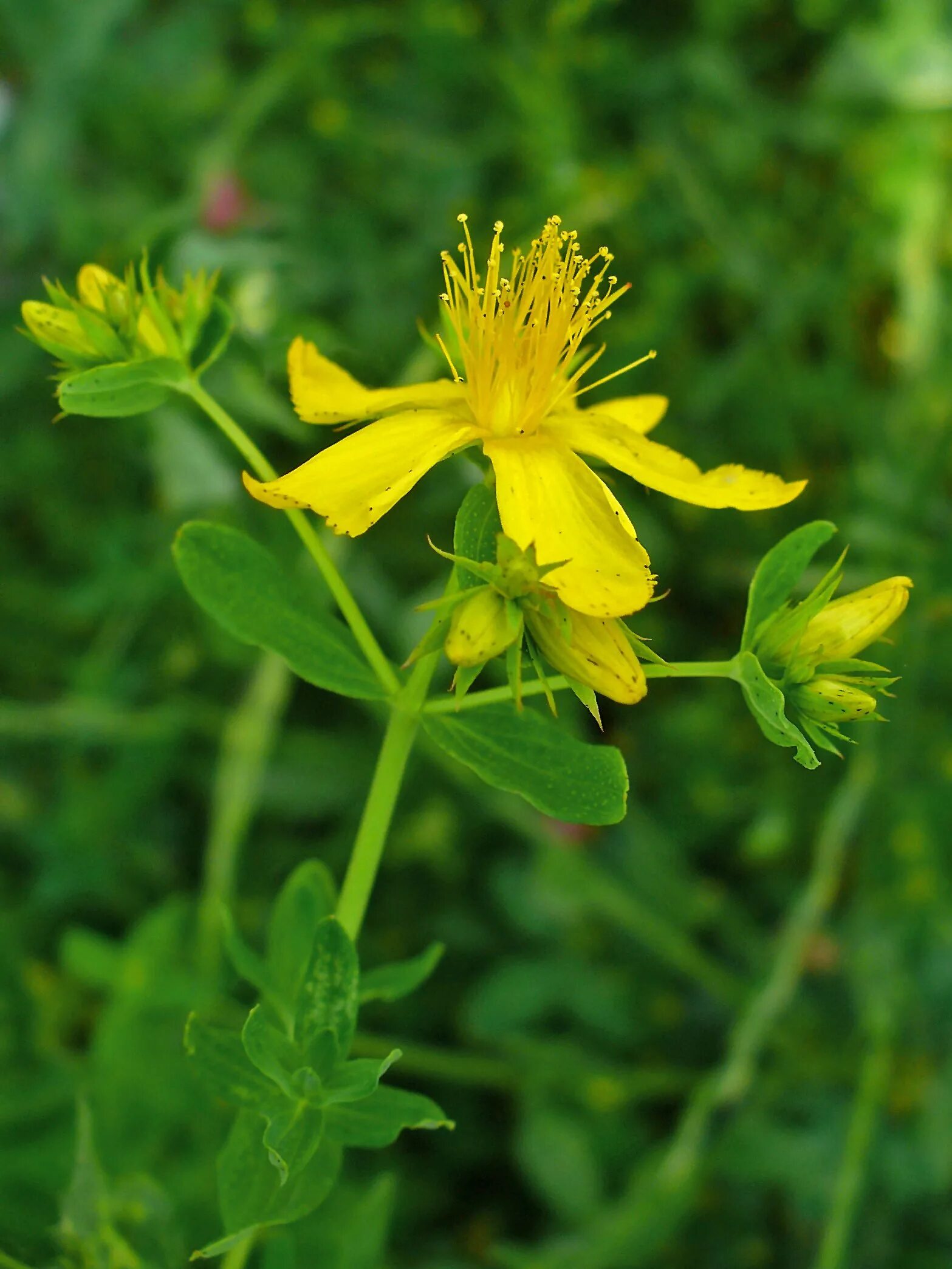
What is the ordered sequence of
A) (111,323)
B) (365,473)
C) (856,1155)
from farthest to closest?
(856,1155) < (111,323) < (365,473)

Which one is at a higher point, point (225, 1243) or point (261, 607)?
point (261, 607)

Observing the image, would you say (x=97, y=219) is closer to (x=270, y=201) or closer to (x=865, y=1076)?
(x=270, y=201)

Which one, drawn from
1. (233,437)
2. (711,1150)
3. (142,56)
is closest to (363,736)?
(711,1150)

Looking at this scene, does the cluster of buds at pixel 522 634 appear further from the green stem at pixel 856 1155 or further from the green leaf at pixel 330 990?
the green stem at pixel 856 1155

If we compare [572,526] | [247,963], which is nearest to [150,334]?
[572,526]

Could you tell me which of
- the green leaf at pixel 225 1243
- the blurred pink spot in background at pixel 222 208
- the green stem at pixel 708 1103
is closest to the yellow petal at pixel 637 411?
the green leaf at pixel 225 1243

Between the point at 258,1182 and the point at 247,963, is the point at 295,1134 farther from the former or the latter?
the point at 247,963

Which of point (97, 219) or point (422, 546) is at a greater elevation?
point (97, 219)
